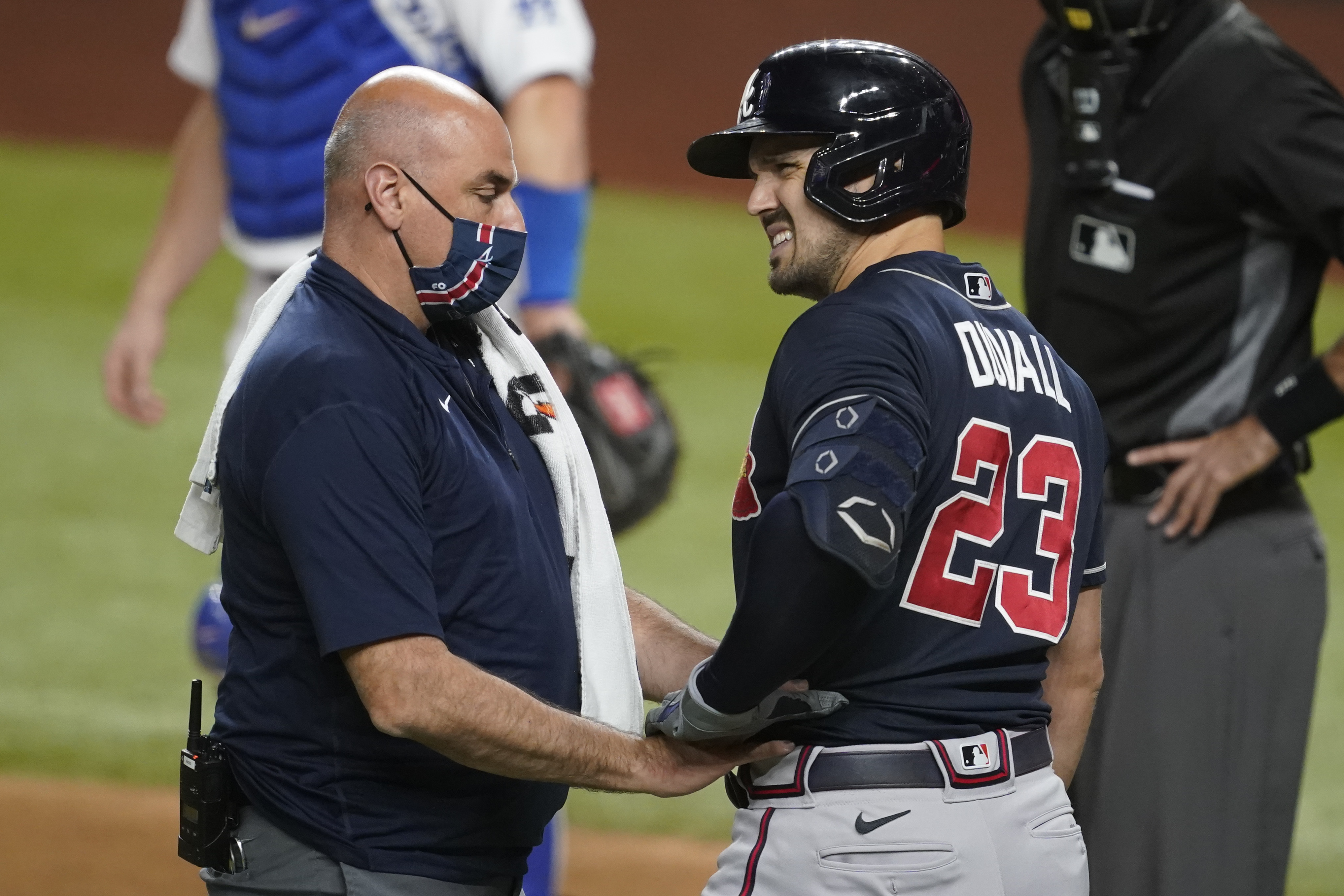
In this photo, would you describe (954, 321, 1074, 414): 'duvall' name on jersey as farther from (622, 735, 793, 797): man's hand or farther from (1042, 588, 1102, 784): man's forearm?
(622, 735, 793, 797): man's hand

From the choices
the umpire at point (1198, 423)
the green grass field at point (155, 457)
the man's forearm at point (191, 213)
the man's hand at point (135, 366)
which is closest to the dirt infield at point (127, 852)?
the green grass field at point (155, 457)

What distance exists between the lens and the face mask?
237 centimetres

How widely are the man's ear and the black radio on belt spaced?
736 mm

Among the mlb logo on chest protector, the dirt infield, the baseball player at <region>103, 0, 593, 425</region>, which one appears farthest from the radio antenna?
the dirt infield

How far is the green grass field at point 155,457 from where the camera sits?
555cm

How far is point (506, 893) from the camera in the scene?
2492mm

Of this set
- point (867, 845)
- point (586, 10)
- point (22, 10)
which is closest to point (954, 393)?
point (867, 845)

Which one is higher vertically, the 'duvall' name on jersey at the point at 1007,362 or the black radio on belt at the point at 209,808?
the 'duvall' name on jersey at the point at 1007,362

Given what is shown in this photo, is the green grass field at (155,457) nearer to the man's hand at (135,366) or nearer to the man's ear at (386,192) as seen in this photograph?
the man's hand at (135,366)

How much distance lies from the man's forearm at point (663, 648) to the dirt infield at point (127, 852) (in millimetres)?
1826

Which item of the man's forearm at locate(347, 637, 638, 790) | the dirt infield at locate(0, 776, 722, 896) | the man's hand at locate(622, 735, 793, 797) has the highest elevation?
the man's forearm at locate(347, 637, 638, 790)

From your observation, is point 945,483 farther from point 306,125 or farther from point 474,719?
point 306,125

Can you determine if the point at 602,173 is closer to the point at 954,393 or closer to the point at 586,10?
the point at 586,10

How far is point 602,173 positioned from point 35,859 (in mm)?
10175
